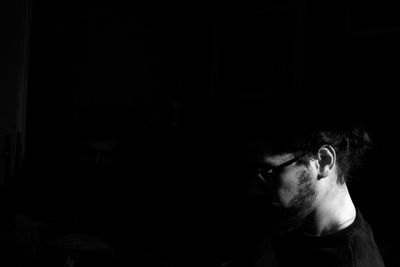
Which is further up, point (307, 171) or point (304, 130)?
point (304, 130)

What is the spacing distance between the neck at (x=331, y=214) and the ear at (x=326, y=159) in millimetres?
64

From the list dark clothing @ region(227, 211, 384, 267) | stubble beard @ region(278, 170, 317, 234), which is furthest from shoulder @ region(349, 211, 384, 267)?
stubble beard @ region(278, 170, 317, 234)

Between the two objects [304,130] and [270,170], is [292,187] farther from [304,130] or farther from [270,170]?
[304,130]

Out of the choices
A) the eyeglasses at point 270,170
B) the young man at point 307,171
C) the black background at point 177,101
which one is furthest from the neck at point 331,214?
the black background at point 177,101

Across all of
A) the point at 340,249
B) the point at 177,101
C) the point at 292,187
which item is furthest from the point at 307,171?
the point at 177,101

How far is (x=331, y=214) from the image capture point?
138cm

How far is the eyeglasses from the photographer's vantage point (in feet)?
4.71

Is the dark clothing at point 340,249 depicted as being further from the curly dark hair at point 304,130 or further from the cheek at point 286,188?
the curly dark hair at point 304,130

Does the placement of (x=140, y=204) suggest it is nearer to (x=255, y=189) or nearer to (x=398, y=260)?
(x=255, y=189)

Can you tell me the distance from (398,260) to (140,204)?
1.51m

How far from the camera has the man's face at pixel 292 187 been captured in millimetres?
1418

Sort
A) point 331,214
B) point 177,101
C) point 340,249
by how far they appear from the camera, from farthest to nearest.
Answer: point 177,101
point 331,214
point 340,249

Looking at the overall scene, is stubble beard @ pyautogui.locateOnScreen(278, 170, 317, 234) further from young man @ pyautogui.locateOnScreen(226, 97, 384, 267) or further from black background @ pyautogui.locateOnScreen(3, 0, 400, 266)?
black background @ pyautogui.locateOnScreen(3, 0, 400, 266)

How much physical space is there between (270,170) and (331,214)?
26 centimetres
